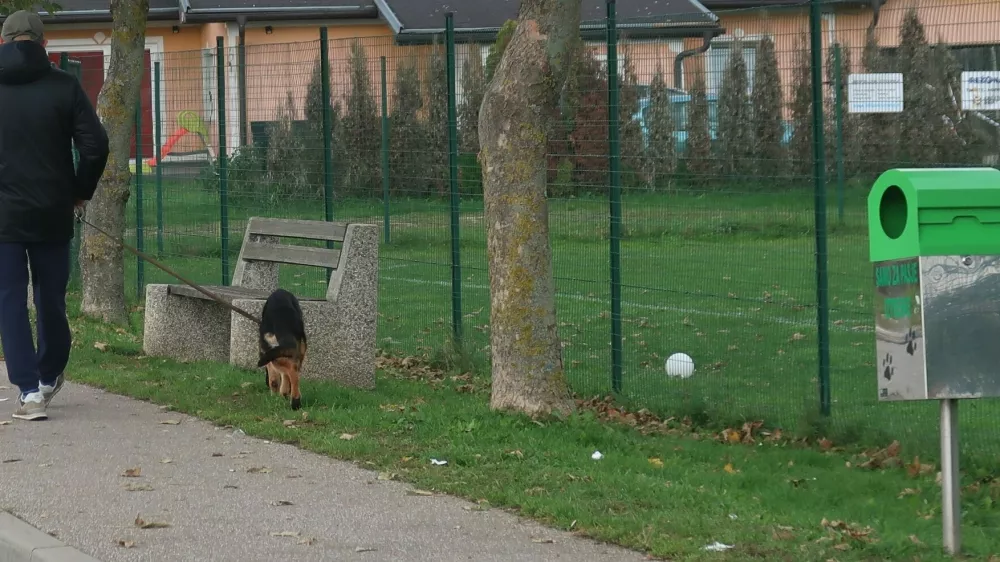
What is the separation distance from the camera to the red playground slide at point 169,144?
14702 millimetres

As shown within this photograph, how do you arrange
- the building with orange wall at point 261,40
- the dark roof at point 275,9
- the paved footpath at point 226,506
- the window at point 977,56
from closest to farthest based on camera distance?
the paved footpath at point 226,506, the window at point 977,56, the building with orange wall at point 261,40, the dark roof at point 275,9

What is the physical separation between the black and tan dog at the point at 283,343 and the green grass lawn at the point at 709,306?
1.93m

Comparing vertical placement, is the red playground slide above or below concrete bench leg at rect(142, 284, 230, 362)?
above

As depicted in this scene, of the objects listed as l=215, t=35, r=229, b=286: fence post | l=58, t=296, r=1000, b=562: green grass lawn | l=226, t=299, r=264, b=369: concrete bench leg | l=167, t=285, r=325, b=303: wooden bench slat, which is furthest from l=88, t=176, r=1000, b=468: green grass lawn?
l=226, t=299, r=264, b=369: concrete bench leg

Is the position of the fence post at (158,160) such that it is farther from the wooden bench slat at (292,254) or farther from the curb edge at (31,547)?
the curb edge at (31,547)

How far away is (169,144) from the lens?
1515 centimetres

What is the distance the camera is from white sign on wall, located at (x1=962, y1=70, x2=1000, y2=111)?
734cm

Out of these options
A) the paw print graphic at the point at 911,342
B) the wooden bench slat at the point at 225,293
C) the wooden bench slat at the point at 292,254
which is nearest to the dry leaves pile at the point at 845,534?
the paw print graphic at the point at 911,342

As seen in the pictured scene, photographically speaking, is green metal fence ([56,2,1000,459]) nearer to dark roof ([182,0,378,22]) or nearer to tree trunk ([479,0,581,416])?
tree trunk ([479,0,581,416])

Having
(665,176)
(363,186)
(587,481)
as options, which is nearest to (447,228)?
(363,186)

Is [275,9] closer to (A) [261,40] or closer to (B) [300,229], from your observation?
(A) [261,40]

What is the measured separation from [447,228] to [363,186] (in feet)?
4.79

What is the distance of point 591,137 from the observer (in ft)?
30.5

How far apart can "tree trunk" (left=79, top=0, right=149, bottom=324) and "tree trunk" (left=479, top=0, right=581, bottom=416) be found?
534 centimetres
